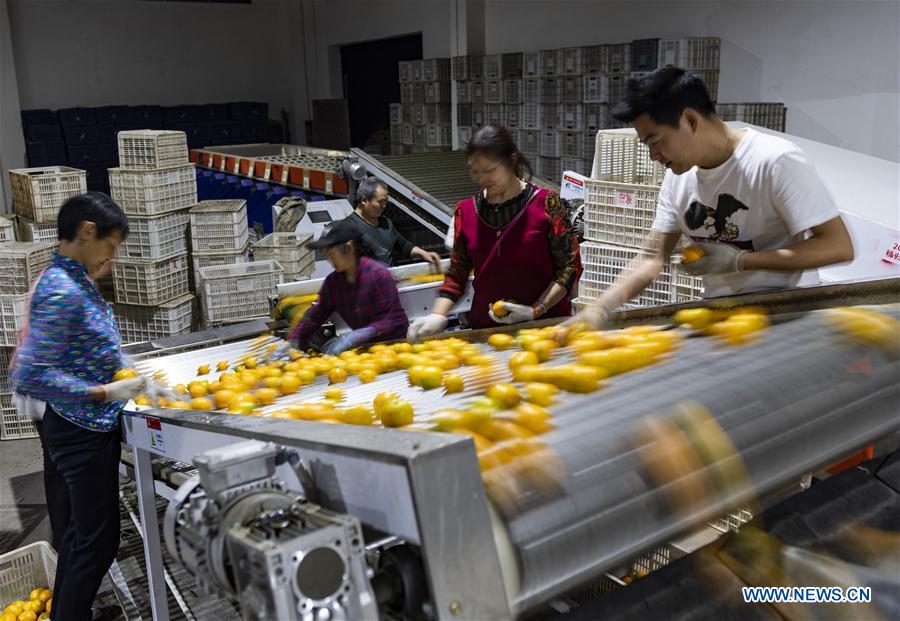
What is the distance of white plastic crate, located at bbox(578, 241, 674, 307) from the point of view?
16.1ft

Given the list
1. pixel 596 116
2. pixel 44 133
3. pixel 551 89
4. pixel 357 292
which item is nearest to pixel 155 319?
pixel 357 292

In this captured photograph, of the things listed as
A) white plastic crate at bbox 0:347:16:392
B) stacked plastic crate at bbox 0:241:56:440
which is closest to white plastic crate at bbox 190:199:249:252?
stacked plastic crate at bbox 0:241:56:440

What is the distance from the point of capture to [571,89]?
9180 millimetres

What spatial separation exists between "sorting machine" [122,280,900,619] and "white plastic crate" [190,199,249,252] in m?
6.25

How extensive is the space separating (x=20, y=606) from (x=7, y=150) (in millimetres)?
11183

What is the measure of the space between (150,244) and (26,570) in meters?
4.10

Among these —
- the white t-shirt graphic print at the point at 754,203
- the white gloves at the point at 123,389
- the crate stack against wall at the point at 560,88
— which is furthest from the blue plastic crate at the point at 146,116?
the white t-shirt graphic print at the point at 754,203

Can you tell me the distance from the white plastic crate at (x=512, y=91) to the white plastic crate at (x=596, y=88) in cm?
147

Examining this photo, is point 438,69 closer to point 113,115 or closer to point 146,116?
point 146,116

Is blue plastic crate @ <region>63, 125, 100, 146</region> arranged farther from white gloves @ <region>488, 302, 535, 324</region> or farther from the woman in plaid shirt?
white gloves @ <region>488, 302, 535, 324</region>

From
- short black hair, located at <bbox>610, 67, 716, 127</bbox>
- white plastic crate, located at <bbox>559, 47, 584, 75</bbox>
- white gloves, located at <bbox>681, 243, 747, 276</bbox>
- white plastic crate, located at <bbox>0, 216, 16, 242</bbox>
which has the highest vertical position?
white plastic crate, located at <bbox>559, 47, 584, 75</bbox>

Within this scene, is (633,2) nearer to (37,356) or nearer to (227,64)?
(37,356)

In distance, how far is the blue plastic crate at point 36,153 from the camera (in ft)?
41.8

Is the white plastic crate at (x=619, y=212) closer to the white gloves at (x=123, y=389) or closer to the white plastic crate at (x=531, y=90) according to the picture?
the white gloves at (x=123, y=389)
